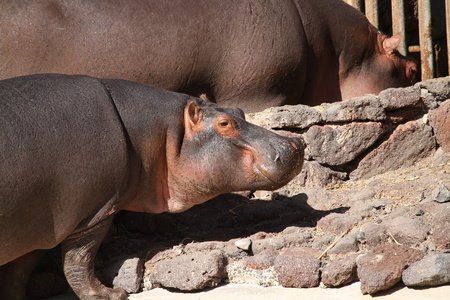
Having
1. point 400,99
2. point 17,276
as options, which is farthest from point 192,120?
point 400,99

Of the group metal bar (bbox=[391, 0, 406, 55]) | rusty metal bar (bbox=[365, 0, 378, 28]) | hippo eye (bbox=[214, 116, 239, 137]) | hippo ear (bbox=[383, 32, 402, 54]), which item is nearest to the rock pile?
hippo eye (bbox=[214, 116, 239, 137])

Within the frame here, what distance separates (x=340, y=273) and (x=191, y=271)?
90 centimetres

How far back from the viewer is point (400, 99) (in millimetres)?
5074

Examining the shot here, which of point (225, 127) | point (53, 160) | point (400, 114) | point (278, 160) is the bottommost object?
point (400, 114)

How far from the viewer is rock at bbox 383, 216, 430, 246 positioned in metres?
3.75

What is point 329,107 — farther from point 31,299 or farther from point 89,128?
point 31,299

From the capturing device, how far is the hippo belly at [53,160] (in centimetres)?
346

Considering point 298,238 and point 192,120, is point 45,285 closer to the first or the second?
point 192,120

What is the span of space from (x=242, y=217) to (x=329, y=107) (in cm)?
116

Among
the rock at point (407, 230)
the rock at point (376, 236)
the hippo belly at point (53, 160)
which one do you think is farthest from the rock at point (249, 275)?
the hippo belly at point (53, 160)

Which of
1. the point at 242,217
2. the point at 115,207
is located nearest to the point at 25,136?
the point at 115,207

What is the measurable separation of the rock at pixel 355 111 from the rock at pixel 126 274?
1.95 m

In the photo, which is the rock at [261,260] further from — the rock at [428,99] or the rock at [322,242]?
the rock at [428,99]

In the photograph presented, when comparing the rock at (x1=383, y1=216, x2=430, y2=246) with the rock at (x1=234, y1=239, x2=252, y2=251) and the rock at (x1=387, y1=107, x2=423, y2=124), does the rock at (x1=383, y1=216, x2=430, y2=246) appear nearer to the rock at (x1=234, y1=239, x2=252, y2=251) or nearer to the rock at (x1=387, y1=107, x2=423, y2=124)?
the rock at (x1=234, y1=239, x2=252, y2=251)
